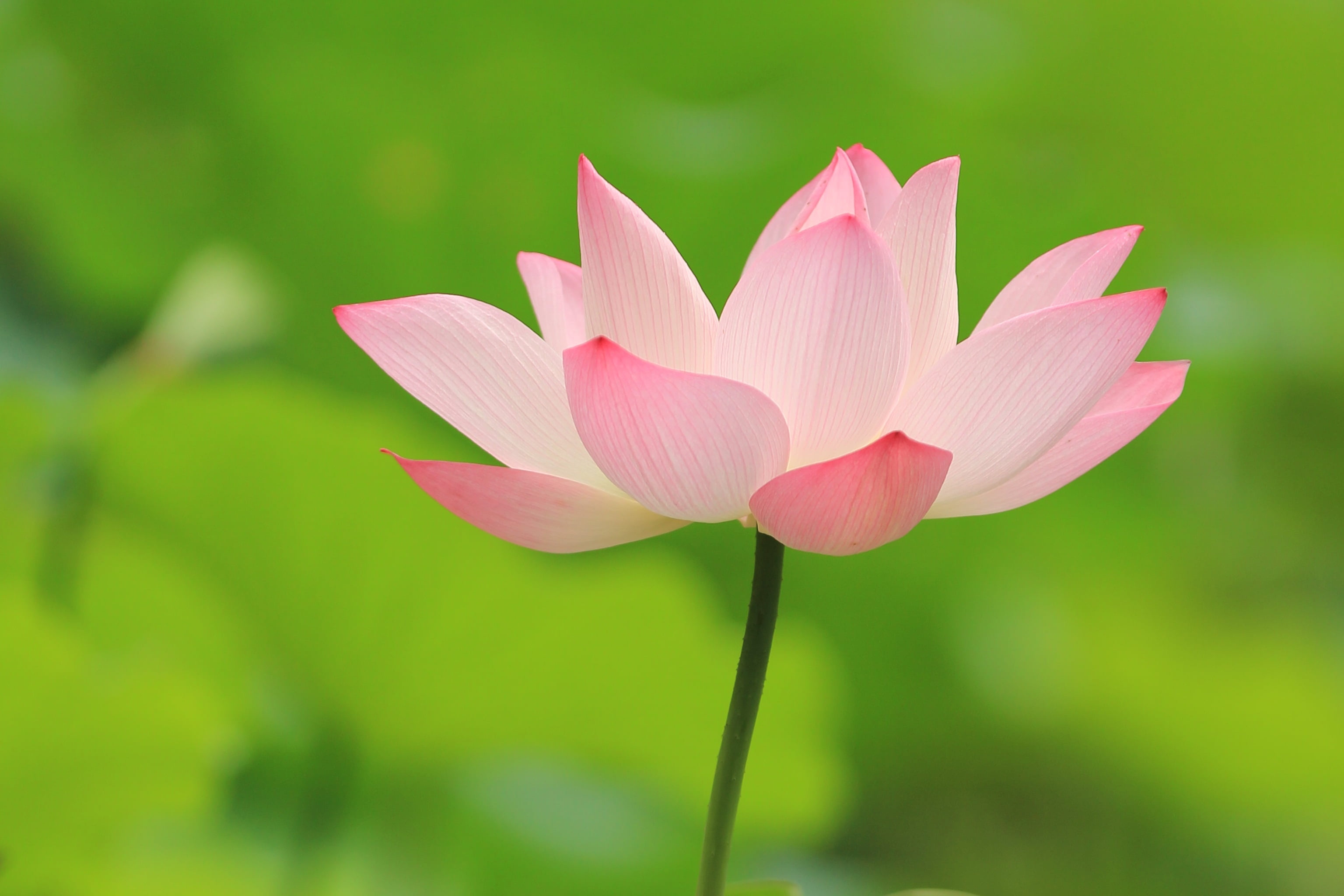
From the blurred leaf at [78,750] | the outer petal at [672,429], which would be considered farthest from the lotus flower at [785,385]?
the blurred leaf at [78,750]

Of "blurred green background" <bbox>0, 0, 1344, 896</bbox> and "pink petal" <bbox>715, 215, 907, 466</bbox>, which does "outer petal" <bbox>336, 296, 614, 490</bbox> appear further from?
"blurred green background" <bbox>0, 0, 1344, 896</bbox>

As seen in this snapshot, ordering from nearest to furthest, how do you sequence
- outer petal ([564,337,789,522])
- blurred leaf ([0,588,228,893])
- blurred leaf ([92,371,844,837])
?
outer petal ([564,337,789,522]) < blurred leaf ([0,588,228,893]) < blurred leaf ([92,371,844,837])

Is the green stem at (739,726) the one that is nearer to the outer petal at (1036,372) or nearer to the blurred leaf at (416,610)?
the outer petal at (1036,372)

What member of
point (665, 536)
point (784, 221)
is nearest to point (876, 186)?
point (784, 221)

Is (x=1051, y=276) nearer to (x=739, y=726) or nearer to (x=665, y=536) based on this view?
(x=739, y=726)

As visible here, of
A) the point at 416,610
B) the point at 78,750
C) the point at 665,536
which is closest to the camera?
the point at 78,750

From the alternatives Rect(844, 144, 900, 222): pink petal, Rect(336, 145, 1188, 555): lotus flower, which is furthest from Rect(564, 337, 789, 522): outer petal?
Rect(844, 144, 900, 222): pink petal

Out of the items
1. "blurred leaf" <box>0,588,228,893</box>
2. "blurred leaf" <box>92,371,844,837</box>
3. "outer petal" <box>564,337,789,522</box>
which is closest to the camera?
"outer petal" <box>564,337,789,522</box>
